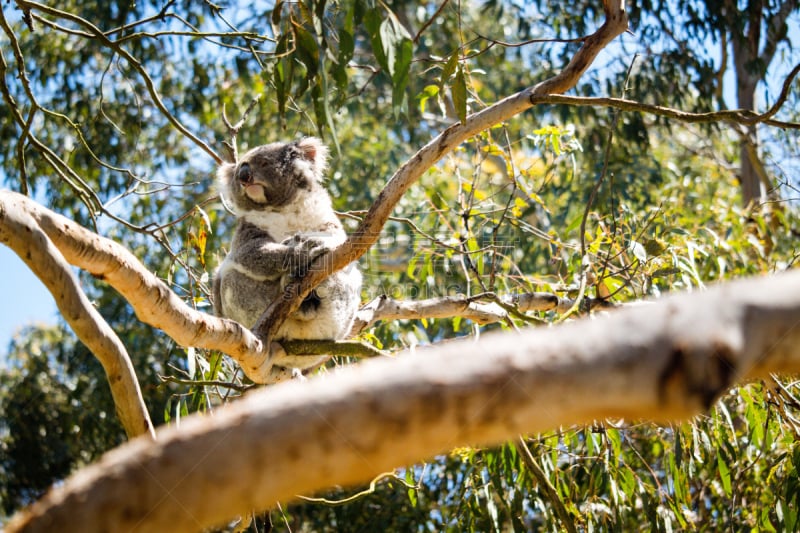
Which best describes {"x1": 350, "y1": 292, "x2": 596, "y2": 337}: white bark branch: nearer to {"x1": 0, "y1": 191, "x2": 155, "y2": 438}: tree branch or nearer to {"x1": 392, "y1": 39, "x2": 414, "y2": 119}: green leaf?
{"x1": 392, "y1": 39, "x2": 414, "y2": 119}: green leaf

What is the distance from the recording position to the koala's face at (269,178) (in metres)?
4.17

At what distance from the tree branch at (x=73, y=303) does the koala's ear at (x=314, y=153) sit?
2846 mm

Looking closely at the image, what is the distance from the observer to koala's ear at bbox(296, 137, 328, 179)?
4.49m

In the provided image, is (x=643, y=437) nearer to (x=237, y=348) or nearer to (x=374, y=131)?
(x=237, y=348)

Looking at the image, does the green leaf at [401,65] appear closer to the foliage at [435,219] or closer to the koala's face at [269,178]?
the foliage at [435,219]

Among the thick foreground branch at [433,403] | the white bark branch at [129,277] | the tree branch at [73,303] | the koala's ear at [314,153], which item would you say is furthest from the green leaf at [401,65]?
the koala's ear at [314,153]

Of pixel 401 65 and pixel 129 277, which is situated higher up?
pixel 401 65

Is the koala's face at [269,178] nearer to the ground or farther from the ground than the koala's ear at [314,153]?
nearer to the ground

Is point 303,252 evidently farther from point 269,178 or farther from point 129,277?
point 129,277

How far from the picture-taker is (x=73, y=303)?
1.59 metres

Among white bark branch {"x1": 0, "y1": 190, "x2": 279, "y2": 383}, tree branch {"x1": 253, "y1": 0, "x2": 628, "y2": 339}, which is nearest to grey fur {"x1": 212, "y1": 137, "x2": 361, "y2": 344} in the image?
tree branch {"x1": 253, "y1": 0, "x2": 628, "y2": 339}

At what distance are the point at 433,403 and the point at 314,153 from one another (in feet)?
12.6

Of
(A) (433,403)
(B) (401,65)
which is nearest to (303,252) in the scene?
(B) (401,65)

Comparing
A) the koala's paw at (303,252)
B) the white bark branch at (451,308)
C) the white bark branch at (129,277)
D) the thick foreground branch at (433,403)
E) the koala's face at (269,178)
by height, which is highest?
the koala's face at (269,178)
